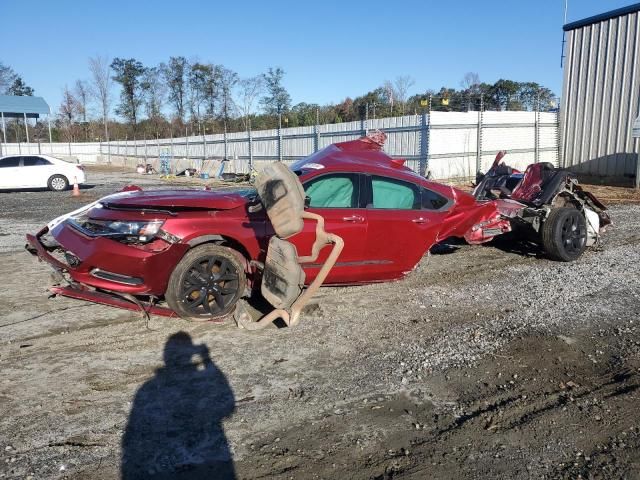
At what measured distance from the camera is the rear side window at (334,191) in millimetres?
5453

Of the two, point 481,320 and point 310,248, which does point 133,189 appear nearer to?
point 310,248

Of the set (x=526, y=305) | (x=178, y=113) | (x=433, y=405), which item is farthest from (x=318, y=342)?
(x=178, y=113)

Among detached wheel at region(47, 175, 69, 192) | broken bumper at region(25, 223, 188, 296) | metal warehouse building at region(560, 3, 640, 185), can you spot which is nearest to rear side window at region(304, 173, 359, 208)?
broken bumper at region(25, 223, 188, 296)

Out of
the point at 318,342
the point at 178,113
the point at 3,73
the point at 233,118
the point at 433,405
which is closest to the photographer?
the point at 433,405

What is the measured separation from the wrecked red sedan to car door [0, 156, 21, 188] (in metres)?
16.7

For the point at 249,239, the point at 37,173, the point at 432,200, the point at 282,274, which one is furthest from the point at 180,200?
the point at 37,173

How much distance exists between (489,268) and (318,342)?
365 cm

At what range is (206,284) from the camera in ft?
16.3

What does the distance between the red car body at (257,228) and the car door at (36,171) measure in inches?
655

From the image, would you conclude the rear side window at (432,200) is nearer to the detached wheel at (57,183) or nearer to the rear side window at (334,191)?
the rear side window at (334,191)

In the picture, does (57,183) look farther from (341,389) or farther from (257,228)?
(341,389)

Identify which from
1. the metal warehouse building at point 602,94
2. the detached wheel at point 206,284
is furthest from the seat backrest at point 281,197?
the metal warehouse building at point 602,94

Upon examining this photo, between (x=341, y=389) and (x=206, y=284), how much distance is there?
1807 mm

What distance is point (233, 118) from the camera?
49.2m
